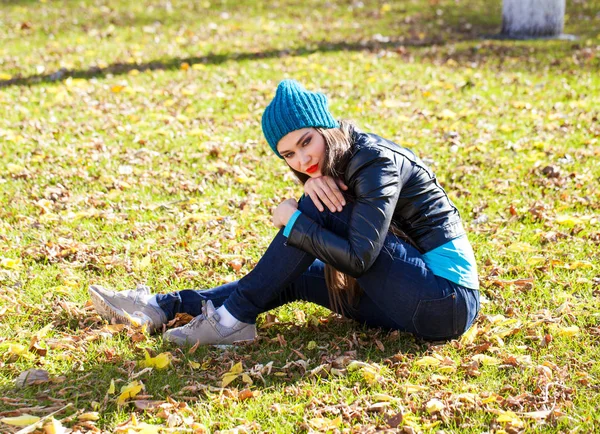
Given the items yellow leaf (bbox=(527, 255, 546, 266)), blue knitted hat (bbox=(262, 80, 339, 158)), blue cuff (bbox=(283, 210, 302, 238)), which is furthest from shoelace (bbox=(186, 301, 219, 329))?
yellow leaf (bbox=(527, 255, 546, 266))

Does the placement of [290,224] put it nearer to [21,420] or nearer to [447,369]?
[447,369]

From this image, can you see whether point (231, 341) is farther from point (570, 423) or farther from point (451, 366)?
point (570, 423)

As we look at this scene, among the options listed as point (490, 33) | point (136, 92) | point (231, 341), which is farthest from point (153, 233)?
point (490, 33)

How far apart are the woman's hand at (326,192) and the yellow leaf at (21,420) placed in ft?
4.39

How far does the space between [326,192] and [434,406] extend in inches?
36.0

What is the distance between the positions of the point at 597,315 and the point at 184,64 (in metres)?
5.74

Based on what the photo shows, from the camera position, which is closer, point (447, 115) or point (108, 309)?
point (108, 309)

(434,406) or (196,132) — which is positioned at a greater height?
(196,132)

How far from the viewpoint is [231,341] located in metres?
3.18

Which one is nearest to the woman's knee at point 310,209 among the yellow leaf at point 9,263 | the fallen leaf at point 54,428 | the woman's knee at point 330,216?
the woman's knee at point 330,216

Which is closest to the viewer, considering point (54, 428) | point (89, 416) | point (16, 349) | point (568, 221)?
point (54, 428)

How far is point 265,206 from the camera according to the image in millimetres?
4711

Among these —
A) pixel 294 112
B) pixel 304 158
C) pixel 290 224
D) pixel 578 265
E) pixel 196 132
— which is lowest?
pixel 578 265

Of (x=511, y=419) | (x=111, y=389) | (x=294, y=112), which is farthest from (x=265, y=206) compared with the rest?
(x=511, y=419)
